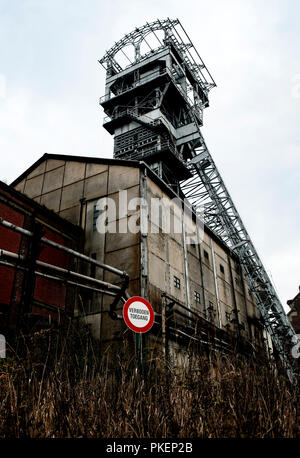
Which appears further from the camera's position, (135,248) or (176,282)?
(176,282)

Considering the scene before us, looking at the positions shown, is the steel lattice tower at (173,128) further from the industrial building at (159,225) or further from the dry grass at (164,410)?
the dry grass at (164,410)

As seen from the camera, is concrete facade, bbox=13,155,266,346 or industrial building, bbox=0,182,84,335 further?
concrete facade, bbox=13,155,266,346

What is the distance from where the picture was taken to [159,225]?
14352mm

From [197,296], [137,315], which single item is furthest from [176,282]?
[137,315]

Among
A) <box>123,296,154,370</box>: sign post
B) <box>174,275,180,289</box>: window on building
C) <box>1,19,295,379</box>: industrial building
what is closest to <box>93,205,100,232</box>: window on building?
<box>1,19,295,379</box>: industrial building

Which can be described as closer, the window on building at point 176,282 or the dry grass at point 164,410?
the dry grass at point 164,410

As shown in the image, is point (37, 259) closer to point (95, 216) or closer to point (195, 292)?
point (95, 216)

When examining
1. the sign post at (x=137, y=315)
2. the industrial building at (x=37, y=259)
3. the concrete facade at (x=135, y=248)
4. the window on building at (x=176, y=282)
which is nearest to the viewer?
the sign post at (x=137, y=315)

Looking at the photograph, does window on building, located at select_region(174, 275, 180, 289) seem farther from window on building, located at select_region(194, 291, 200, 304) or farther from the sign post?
the sign post

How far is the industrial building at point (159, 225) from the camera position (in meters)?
12.3

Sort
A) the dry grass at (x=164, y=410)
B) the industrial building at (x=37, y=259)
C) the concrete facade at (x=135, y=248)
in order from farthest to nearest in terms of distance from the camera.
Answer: the concrete facade at (x=135, y=248) → the industrial building at (x=37, y=259) → the dry grass at (x=164, y=410)

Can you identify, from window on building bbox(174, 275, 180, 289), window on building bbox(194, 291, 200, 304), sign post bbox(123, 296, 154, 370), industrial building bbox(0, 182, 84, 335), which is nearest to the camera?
sign post bbox(123, 296, 154, 370)

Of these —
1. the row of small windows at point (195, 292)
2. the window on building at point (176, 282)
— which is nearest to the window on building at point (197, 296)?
the row of small windows at point (195, 292)

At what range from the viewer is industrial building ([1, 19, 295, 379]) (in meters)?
12.3
